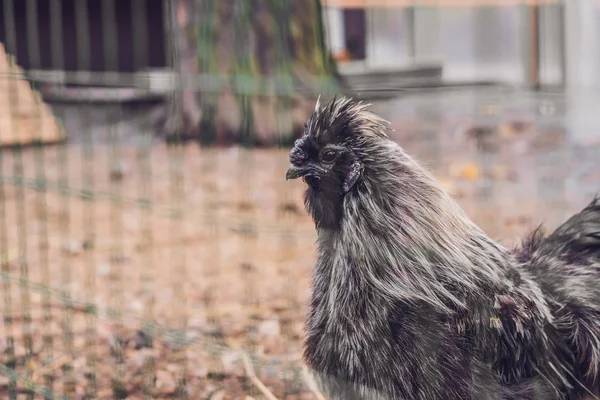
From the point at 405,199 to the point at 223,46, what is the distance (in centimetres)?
428

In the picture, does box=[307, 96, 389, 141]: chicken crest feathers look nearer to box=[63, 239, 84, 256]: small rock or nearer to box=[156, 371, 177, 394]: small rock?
box=[156, 371, 177, 394]: small rock

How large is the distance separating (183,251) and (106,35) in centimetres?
439

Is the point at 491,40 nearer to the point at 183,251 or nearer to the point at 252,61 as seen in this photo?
the point at 252,61

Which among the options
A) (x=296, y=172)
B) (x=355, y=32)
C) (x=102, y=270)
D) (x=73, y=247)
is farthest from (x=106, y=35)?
(x=296, y=172)

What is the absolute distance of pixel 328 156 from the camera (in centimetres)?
180

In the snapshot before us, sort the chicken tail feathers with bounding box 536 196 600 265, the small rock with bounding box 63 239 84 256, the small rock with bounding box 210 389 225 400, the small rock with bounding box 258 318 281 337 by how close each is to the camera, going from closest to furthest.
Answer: the chicken tail feathers with bounding box 536 196 600 265 < the small rock with bounding box 210 389 225 400 < the small rock with bounding box 258 318 281 337 < the small rock with bounding box 63 239 84 256

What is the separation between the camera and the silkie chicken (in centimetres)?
171

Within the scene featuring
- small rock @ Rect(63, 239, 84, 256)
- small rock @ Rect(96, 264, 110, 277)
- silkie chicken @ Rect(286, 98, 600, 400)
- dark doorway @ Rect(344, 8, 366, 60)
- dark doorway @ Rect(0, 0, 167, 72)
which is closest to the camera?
silkie chicken @ Rect(286, 98, 600, 400)

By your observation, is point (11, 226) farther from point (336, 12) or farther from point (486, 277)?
point (336, 12)

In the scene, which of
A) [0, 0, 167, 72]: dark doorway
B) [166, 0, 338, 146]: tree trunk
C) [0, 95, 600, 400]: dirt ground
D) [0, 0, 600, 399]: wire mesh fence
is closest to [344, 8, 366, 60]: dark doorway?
[0, 0, 167, 72]: dark doorway

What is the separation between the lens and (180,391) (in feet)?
8.45

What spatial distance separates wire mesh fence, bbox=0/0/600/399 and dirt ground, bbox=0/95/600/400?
0.4 inches

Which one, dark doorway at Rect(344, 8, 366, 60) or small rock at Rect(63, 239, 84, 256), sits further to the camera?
dark doorway at Rect(344, 8, 366, 60)

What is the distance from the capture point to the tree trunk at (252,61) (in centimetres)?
552
